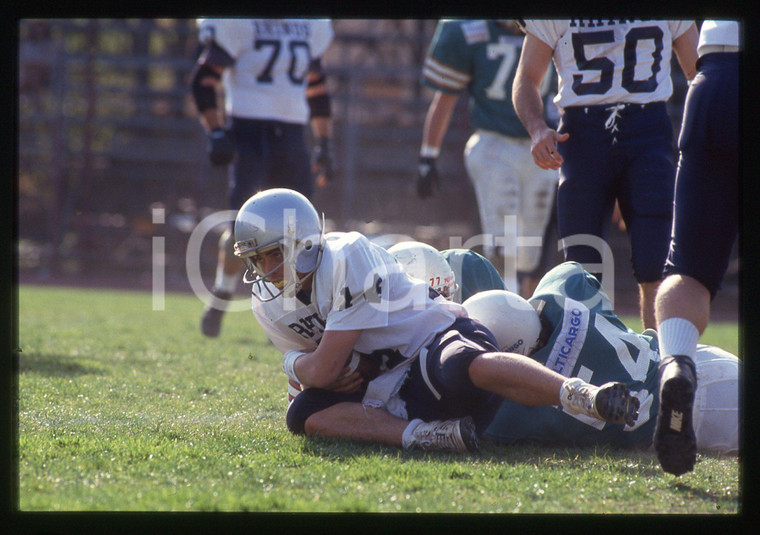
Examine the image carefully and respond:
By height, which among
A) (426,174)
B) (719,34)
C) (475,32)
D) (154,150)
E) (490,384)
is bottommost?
(490,384)

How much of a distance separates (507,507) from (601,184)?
1815mm

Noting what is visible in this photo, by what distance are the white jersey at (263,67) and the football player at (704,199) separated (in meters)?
3.46

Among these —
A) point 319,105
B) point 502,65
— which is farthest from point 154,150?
point 502,65

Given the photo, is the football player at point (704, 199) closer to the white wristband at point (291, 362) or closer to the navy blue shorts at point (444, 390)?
the navy blue shorts at point (444, 390)

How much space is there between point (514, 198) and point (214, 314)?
1.99m

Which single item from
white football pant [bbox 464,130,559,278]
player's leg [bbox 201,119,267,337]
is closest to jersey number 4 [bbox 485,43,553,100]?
white football pant [bbox 464,130,559,278]

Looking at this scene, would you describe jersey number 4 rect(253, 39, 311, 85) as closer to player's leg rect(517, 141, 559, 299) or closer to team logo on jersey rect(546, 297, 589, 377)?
player's leg rect(517, 141, 559, 299)

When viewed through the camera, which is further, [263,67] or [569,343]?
[263,67]

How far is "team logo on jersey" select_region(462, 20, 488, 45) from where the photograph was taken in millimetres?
5277

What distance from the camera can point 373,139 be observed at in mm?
12992

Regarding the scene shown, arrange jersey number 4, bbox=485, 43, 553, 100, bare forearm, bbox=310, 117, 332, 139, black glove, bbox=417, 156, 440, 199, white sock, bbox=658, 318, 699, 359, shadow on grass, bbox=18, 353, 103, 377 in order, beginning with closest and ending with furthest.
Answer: white sock, bbox=658, 318, 699, 359 < shadow on grass, bbox=18, 353, 103, 377 < jersey number 4, bbox=485, 43, 553, 100 < black glove, bbox=417, 156, 440, 199 < bare forearm, bbox=310, 117, 332, 139

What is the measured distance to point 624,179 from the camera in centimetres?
362

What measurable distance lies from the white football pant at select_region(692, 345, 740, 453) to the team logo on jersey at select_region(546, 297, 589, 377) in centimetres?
40

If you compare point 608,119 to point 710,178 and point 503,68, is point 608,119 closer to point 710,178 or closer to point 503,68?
point 710,178
